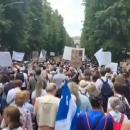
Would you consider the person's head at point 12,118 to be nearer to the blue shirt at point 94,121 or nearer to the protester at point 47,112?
the blue shirt at point 94,121

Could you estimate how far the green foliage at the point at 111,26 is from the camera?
58.7 metres

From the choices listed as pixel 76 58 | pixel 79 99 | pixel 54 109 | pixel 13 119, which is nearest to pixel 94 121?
pixel 13 119

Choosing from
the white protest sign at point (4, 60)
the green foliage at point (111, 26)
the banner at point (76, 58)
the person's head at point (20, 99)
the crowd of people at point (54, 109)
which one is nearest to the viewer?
the crowd of people at point (54, 109)

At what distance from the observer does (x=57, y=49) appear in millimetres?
131125

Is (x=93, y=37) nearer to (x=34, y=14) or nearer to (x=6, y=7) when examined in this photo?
(x=6, y=7)

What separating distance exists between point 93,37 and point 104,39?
2116mm

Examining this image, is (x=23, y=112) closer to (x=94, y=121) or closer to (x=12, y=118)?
(x=94, y=121)

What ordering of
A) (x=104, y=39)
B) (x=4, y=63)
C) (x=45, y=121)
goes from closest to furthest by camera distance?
(x=45, y=121)
(x=4, y=63)
(x=104, y=39)

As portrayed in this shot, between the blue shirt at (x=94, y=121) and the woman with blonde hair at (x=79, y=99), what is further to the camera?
the woman with blonde hair at (x=79, y=99)

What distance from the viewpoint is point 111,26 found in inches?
2313

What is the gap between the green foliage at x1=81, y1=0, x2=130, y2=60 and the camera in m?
58.7

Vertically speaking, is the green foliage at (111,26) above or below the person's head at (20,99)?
above

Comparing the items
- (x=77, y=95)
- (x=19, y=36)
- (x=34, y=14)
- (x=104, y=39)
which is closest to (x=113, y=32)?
(x=104, y=39)

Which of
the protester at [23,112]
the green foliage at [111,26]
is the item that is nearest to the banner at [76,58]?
the protester at [23,112]
